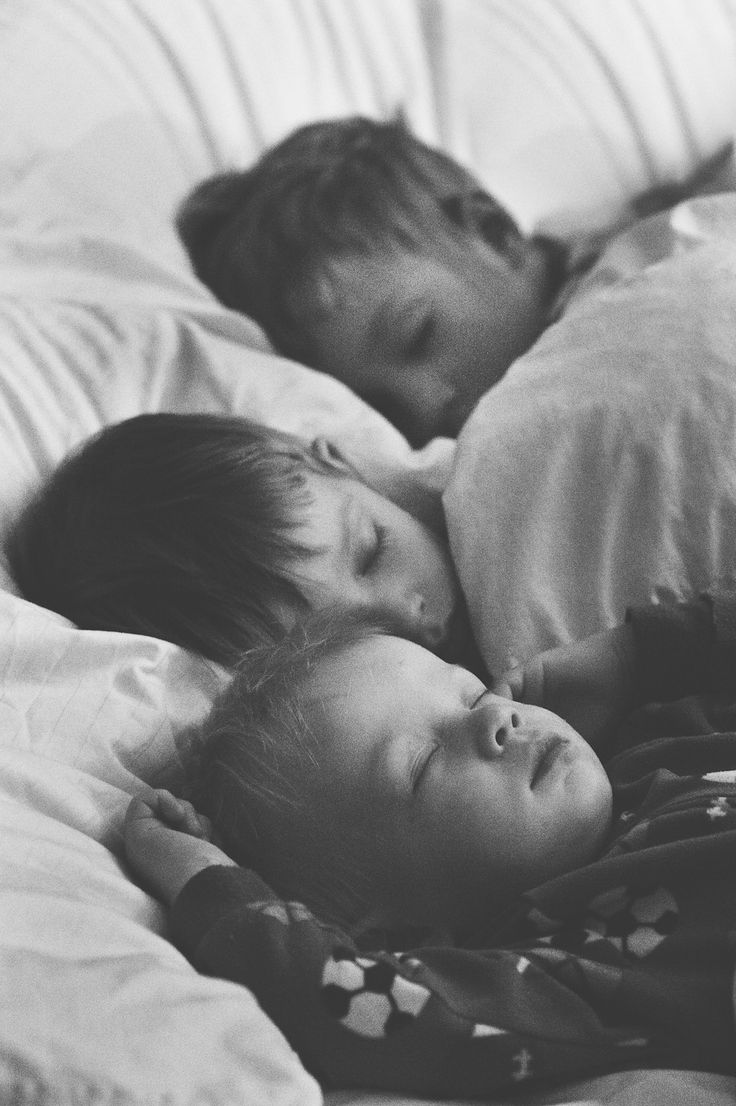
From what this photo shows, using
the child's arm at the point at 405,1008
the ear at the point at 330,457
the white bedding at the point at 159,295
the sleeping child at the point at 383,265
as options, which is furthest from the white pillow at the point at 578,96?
the child's arm at the point at 405,1008

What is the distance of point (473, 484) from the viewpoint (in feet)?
3.67

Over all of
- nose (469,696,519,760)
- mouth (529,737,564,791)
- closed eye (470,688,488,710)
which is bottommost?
mouth (529,737,564,791)

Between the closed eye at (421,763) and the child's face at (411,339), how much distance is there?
672mm

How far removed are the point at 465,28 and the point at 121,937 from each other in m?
1.40

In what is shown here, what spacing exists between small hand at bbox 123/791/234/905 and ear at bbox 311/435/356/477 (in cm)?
41

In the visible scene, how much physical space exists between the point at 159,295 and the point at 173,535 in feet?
1.62

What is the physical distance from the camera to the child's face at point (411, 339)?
4.83 feet

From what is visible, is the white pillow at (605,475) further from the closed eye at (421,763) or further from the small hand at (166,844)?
the small hand at (166,844)

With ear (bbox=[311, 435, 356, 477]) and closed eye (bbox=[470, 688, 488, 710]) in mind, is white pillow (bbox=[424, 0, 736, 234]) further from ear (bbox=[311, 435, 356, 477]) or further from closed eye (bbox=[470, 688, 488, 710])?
closed eye (bbox=[470, 688, 488, 710])

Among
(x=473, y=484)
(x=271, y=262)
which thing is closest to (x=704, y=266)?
(x=473, y=484)

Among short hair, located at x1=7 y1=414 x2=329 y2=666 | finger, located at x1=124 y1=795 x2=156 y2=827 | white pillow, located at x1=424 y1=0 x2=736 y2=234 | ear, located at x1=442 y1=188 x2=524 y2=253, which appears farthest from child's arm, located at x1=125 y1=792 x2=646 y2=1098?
white pillow, located at x1=424 y1=0 x2=736 y2=234

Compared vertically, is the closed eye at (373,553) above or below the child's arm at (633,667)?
above

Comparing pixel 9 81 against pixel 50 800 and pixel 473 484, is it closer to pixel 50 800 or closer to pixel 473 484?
pixel 473 484

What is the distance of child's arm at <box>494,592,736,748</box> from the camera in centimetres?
95
